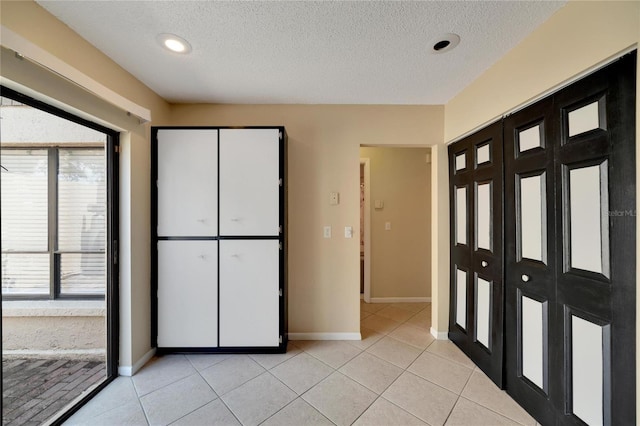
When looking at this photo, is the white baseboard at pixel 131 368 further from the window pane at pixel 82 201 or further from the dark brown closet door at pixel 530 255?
the dark brown closet door at pixel 530 255

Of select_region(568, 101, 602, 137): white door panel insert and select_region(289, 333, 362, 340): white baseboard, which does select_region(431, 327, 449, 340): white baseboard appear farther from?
select_region(568, 101, 602, 137): white door panel insert

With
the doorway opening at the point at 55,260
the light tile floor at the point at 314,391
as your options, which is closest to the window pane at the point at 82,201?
the doorway opening at the point at 55,260

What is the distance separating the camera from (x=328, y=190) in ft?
7.81

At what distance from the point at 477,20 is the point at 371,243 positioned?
2.56 m

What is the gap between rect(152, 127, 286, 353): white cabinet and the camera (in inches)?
80.3

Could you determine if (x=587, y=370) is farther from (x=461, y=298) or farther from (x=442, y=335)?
(x=442, y=335)

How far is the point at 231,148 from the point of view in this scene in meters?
2.04

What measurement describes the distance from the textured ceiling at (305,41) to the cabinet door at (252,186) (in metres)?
0.47

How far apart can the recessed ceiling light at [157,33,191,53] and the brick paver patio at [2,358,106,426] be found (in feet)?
7.13

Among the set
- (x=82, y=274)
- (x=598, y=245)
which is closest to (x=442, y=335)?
(x=598, y=245)

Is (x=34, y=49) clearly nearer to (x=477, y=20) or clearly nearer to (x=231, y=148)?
(x=231, y=148)

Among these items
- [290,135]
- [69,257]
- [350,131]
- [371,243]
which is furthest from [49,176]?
[371,243]

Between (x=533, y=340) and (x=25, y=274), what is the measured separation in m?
3.31

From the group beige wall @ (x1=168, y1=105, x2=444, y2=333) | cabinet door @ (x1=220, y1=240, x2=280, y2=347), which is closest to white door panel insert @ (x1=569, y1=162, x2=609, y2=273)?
beige wall @ (x1=168, y1=105, x2=444, y2=333)
